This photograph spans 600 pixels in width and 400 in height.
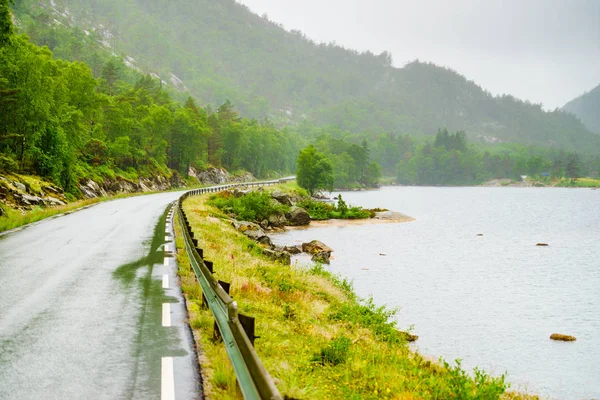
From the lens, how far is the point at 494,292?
26109 mm

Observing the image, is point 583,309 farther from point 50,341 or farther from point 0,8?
point 0,8

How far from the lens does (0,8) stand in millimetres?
22219

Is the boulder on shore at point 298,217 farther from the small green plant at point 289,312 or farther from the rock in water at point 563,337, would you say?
the small green plant at point 289,312

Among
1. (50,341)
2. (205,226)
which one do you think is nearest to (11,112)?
(205,226)

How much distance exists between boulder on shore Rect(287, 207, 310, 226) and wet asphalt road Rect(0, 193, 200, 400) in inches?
1653

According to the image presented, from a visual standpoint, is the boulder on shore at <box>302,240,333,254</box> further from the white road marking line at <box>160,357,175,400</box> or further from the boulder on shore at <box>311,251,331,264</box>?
the white road marking line at <box>160,357,175,400</box>

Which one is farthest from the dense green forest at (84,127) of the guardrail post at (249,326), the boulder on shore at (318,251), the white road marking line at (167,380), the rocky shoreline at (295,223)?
the guardrail post at (249,326)

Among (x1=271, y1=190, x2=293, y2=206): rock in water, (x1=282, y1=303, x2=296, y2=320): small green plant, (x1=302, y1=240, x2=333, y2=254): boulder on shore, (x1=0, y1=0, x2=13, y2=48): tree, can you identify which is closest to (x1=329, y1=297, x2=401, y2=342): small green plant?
(x1=282, y1=303, x2=296, y2=320): small green plant

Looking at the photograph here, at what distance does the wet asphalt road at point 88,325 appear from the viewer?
5648 millimetres

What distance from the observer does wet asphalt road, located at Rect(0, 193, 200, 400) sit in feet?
18.5

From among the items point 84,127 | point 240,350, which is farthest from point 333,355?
point 84,127

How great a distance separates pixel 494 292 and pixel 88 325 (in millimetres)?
23293

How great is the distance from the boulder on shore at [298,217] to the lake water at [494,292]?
202 inches

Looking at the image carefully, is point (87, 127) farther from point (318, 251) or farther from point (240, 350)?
point (240, 350)
